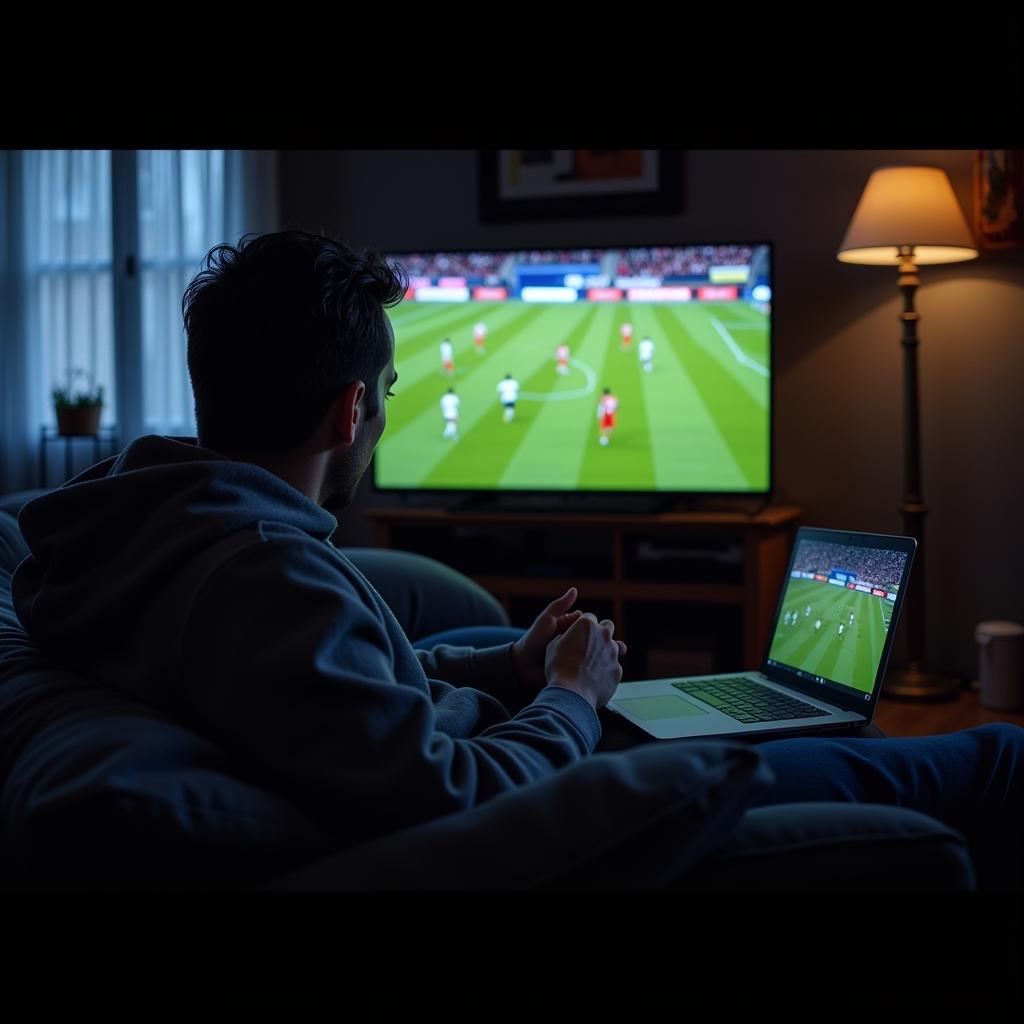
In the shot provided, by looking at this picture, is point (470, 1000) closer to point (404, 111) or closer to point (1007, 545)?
point (404, 111)

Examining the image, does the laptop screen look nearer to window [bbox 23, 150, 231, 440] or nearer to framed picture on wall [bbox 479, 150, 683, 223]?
framed picture on wall [bbox 479, 150, 683, 223]

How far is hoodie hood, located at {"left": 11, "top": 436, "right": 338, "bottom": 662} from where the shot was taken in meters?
0.94

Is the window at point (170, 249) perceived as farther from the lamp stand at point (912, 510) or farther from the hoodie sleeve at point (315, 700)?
the hoodie sleeve at point (315, 700)

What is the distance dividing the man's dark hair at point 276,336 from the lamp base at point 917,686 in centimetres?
291

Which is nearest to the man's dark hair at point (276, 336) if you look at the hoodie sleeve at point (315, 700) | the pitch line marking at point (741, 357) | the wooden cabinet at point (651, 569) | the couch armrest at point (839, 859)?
the hoodie sleeve at point (315, 700)

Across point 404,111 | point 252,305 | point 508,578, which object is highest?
point 404,111

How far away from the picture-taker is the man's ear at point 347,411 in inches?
43.3

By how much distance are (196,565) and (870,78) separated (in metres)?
0.74

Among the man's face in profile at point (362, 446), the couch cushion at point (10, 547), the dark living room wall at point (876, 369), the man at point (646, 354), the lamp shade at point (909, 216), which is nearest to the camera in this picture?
the man's face in profile at point (362, 446)

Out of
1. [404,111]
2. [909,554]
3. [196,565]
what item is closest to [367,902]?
[196,565]

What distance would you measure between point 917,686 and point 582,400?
1499 millimetres

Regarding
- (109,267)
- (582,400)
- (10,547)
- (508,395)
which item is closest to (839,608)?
(10,547)

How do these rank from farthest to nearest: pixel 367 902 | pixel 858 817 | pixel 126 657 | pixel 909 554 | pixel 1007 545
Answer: pixel 1007 545
pixel 909 554
pixel 126 657
pixel 858 817
pixel 367 902

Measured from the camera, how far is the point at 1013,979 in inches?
29.9
